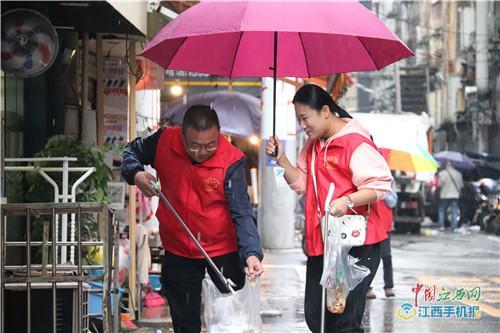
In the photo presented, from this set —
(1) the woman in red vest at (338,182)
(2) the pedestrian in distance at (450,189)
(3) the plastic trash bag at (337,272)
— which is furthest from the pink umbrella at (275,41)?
(2) the pedestrian in distance at (450,189)

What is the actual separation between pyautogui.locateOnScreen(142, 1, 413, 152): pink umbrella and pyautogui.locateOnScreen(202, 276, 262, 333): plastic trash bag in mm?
1382

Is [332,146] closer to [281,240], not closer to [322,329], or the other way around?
[322,329]

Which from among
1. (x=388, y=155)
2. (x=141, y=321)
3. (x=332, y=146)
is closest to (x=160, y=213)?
(x=332, y=146)

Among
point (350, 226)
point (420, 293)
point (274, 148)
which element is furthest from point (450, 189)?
point (350, 226)

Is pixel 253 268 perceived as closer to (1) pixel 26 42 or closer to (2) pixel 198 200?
(2) pixel 198 200

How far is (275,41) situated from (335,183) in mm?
1139

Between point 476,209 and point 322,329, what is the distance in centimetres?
2205

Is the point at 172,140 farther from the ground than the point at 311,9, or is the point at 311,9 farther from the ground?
the point at 311,9

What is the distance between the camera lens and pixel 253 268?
5016 millimetres

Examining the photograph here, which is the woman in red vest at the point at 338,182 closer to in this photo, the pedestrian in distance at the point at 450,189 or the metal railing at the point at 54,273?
the metal railing at the point at 54,273

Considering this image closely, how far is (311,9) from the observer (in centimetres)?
517

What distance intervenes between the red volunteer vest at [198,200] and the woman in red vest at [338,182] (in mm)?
460

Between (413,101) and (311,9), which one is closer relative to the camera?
(311,9)

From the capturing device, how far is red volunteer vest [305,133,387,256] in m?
5.28
